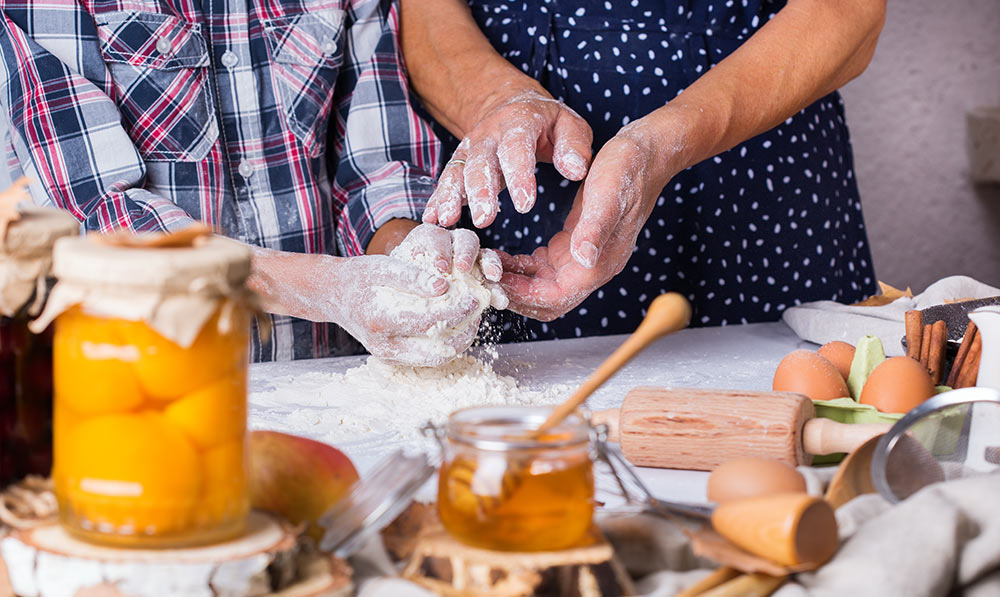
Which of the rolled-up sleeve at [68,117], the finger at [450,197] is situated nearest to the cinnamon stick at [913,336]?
the finger at [450,197]

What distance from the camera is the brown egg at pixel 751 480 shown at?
732mm

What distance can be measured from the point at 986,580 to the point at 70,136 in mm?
1462

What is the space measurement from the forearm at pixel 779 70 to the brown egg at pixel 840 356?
0.51 metres

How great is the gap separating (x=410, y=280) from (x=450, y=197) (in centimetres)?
20

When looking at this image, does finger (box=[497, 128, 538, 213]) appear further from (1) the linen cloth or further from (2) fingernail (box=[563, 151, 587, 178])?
(1) the linen cloth

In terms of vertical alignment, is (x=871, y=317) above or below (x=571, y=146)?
below

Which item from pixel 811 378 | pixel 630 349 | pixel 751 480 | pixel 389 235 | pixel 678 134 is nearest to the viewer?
pixel 630 349

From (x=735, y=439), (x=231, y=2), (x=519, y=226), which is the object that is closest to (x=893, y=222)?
(x=519, y=226)

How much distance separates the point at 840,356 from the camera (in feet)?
3.83

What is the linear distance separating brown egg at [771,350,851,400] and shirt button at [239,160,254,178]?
107cm

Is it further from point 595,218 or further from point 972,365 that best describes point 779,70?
point 972,365

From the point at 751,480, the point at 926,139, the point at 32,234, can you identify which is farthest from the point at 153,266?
the point at 926,139

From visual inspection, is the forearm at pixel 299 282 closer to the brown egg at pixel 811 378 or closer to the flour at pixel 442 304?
the flour at pixel 442 304

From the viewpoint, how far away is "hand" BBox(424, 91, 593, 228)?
134 cm
